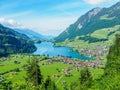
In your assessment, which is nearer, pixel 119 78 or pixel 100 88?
pixel 119 78

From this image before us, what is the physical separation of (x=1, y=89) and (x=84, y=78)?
73276mm

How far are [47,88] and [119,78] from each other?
5165 cm

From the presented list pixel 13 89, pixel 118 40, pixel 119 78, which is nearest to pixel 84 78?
pixel 118 40

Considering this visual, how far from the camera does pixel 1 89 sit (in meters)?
172

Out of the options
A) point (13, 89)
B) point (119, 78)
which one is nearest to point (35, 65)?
point (119, 78)

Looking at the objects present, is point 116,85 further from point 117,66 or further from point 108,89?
point 117,66

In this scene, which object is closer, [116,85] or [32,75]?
[116,85]

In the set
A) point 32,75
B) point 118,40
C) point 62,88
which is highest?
point 118,40

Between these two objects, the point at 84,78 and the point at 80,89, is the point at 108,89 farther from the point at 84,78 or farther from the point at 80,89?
the point at 84,78

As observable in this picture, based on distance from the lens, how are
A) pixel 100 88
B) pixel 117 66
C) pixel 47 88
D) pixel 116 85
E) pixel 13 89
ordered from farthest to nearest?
pixel 13 89
pixel 47 88
pixel 117 66
pixel 100 88
pixel 116 85

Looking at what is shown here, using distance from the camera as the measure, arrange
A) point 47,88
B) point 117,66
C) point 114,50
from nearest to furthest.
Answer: point 117,66 → point 47,88 → point 114,50

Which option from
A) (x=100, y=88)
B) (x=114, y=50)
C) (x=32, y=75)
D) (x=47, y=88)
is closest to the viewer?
(x=100, y=88)

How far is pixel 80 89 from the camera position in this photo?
102875 mm

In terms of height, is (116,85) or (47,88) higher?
(116,85)
